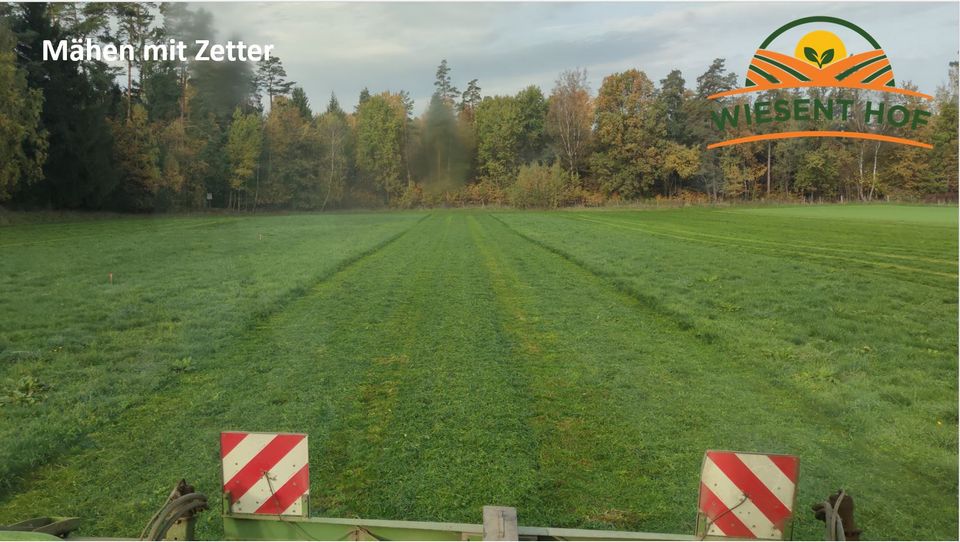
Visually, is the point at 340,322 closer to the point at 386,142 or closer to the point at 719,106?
the point at 386,142

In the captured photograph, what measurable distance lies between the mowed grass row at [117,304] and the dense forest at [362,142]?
577 mm

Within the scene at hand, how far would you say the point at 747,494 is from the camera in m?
2.34

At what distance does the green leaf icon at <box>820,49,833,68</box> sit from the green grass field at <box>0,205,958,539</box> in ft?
8.75

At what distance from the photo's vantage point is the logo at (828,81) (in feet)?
13.1

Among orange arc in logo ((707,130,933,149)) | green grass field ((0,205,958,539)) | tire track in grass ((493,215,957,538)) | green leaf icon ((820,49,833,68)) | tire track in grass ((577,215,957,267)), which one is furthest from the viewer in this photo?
tire track in grass ((577,215,957,267))

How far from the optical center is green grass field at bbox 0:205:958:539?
3.37 meters

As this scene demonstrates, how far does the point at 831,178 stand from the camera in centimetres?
596

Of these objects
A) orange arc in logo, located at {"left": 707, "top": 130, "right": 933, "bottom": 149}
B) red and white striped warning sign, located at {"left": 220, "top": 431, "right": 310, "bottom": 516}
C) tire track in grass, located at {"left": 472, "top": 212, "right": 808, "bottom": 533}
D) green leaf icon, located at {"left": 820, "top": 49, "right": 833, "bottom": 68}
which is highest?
green leaf icon, located at {"left": 820, "top": 49, "right": 833, "bottom": 68}

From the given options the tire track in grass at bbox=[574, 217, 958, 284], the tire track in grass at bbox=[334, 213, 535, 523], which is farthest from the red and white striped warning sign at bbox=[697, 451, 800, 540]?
the tire track in grass at bbox=[574, 217, 958, 284]

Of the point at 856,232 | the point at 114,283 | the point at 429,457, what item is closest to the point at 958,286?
the point at 856,232

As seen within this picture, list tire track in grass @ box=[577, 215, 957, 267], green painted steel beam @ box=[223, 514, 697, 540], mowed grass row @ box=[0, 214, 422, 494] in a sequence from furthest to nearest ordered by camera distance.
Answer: tire track in grass @ box=[577, 215, 957, 267], mowed grass row @ box=[0, 214, 422, 494], green painted steel beam @ box=[223, 514, 697, 540]

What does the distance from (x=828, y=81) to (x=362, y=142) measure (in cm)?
403

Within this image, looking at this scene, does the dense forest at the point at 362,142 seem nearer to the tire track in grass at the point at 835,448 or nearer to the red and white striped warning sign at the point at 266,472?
the tire track in grass at the point at 835,448

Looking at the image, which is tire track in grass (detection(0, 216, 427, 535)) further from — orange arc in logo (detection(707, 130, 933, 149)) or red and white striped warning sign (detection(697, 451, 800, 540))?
orange arc in logo (detection(707, 130, 933, 149))
